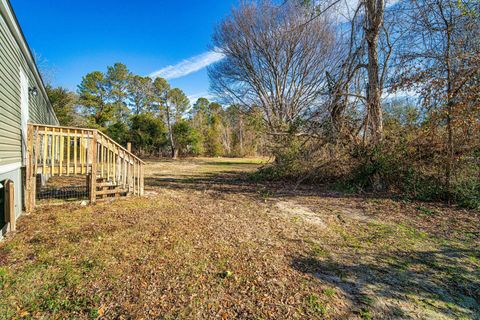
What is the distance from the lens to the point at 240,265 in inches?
105

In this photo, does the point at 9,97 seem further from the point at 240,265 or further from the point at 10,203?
the point at 240,265

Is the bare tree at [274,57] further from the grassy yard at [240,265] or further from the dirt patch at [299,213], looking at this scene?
the grassy yard at [240,265]

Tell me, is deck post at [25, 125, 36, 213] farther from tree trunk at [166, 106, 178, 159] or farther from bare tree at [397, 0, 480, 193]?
tree trunk at [166, 106, 178, 159]

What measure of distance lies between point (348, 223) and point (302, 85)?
1144 centimetres

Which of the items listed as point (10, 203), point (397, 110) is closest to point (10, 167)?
point (10, 203)

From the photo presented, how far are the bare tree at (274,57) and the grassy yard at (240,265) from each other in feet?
28.8

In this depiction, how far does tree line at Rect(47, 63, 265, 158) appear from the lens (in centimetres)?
2206

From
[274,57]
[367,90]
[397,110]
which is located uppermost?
[274,57]

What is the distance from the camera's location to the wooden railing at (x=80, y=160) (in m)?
4.55

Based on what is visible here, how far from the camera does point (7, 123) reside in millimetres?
3795

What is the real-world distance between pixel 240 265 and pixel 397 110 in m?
7.00

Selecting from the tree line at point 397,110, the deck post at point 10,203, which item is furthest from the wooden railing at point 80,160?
the tree line at point 397,110

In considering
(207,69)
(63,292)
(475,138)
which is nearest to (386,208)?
(475,138)

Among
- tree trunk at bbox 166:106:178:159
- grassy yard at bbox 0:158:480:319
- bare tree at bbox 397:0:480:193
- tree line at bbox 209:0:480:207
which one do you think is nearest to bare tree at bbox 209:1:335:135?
tree line at bbox 209:0:480:207
